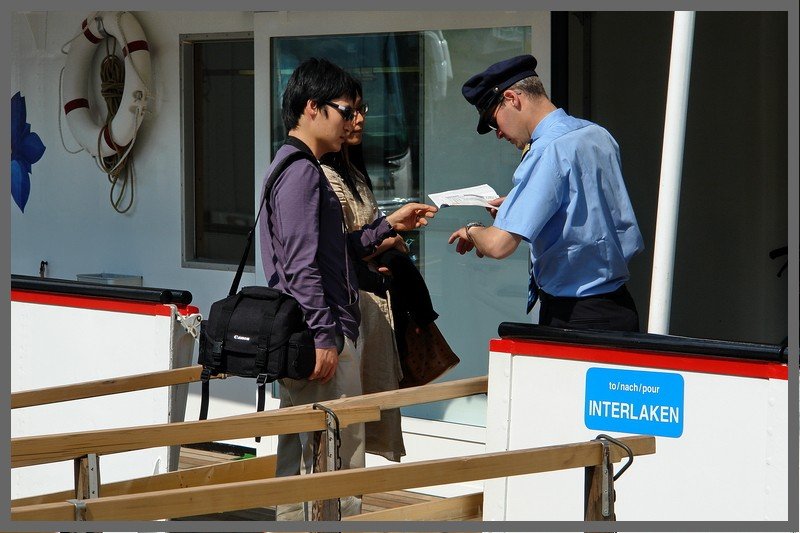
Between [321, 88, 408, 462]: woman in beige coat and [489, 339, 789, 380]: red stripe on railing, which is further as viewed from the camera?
[321, 88, 408, 462]: woman in beige coat

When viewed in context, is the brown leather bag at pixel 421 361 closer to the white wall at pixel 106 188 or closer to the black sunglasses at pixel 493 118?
the black sunglasses at pixel 493 118

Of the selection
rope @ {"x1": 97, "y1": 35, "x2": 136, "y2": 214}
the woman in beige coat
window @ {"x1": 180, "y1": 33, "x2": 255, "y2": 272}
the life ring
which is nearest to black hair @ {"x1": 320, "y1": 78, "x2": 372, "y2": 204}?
the woman in beige coat

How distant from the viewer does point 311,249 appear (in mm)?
3420

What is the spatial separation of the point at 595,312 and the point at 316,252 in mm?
897

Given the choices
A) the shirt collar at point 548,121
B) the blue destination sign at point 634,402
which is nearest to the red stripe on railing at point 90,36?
the shirt collar at point 548,121

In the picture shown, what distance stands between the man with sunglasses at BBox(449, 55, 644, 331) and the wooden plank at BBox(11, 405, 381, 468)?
70 centimetres

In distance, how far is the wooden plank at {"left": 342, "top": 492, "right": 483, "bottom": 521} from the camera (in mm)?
3207

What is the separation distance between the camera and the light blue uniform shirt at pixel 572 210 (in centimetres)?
334

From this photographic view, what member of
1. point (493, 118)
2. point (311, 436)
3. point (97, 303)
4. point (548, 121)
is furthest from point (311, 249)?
point (97, 303)

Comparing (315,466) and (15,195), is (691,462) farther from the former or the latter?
(15,195)

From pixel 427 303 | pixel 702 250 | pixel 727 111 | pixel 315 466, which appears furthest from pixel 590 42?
pixel 315 466

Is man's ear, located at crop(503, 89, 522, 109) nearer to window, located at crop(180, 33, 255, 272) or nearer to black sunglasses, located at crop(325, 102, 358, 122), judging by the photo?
black sunglasses, located at crop(325, 102, 358, 122)

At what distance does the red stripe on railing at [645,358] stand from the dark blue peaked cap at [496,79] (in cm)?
77

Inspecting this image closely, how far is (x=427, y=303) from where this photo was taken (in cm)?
406
